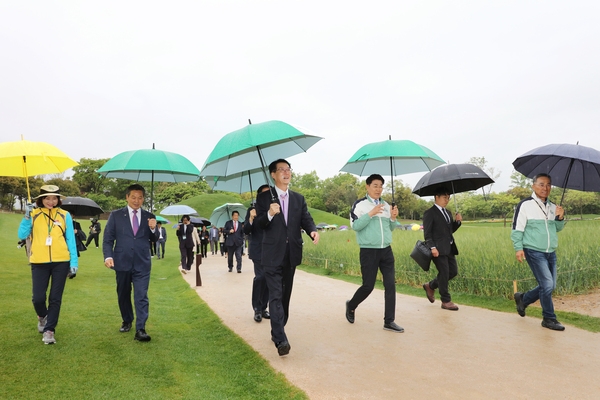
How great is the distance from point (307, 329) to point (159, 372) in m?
2.23

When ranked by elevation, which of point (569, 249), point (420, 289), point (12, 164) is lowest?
point (420, 289)

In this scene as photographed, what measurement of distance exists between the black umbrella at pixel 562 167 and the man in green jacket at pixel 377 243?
6.88 feet

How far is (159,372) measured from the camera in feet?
12.9

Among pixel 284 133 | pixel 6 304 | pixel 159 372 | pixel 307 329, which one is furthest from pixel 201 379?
pixel 6 304

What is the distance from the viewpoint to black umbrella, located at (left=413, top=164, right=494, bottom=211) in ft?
20.0

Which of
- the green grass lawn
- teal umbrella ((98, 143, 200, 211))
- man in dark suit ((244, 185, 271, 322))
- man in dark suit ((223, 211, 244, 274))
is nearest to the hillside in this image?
man in dark suit ((223, 211, 244, 274))

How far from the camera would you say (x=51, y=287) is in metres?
4.94

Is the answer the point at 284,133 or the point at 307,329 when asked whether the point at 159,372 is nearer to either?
the point at 307,329

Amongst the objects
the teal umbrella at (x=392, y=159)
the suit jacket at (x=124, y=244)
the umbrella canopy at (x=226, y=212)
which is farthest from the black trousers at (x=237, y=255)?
the suit jacket at (x=124, y=244)

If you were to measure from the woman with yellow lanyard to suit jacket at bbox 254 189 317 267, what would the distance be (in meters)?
2.36

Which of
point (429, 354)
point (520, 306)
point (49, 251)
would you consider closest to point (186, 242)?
point (49, 251)

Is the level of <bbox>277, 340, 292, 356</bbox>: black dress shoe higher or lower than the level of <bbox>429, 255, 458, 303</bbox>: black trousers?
lower

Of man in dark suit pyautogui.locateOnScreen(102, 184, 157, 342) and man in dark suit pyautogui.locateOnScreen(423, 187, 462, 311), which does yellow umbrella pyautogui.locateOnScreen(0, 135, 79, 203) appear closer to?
man in dark suit pyautogui.locateOnScreen(102, 184, 157, 342)

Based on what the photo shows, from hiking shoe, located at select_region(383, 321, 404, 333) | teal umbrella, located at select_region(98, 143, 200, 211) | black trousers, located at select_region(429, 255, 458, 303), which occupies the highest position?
teal umbrella, located at select_region(98, 143, 200, 211)
